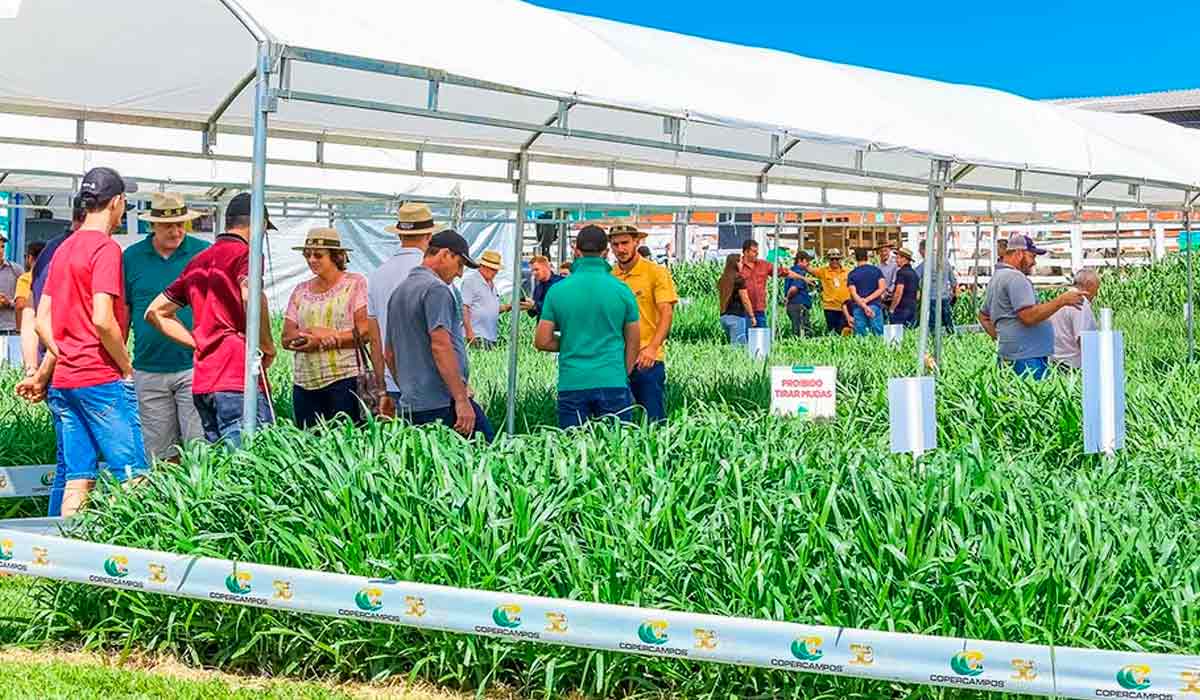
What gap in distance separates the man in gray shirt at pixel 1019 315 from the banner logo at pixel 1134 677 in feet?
22.7

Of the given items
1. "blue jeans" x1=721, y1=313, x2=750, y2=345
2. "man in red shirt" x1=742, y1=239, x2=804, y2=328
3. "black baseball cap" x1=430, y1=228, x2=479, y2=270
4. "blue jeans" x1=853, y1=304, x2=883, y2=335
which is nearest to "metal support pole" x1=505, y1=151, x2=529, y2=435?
"black baseball cap" x1=430, y1=228, x2=479, y2=270

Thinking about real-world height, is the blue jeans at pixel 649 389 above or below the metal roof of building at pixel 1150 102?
below

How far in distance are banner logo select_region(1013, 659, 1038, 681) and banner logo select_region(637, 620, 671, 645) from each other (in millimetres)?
1035

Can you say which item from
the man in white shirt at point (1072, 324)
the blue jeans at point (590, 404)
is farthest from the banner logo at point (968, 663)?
the man in white shirt at point (1072, 324)

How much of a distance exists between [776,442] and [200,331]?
2777 mm

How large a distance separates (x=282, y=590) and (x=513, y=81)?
280 cm

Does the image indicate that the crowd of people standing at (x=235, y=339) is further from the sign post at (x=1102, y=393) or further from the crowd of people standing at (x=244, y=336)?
the sign post at (x=1102, y=393)

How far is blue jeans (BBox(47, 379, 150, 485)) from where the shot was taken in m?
6.82

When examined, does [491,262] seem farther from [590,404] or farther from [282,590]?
[282,590]

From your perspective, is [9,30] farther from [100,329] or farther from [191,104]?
[100,329]

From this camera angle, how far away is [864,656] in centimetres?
465

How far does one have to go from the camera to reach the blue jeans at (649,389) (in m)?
9.41

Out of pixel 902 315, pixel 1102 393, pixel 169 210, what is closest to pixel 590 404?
pixel 169 210

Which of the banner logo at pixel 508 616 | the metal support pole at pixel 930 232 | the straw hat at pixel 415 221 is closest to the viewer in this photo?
the banner logo at pixel 508 616
